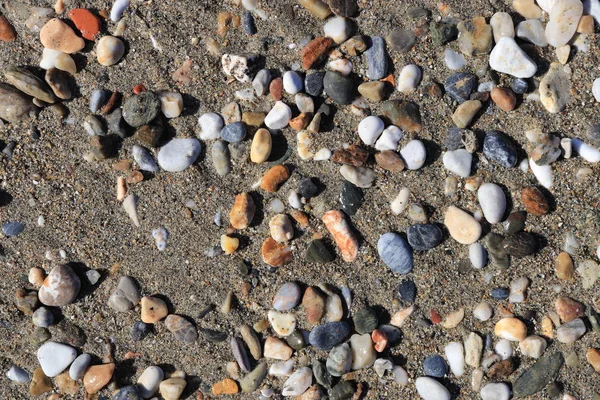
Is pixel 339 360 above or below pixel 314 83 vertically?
below

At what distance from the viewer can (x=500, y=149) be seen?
53.3 inches

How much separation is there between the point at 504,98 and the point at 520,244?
1.21ft

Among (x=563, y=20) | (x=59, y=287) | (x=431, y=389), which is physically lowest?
(x=431, y=389)

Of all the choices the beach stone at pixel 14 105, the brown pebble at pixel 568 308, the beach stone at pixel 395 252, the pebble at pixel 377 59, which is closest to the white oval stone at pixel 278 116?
the pebble at pixel 377 59

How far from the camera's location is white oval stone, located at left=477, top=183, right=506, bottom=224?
4.46ft

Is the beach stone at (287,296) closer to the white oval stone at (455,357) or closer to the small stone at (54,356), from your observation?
the white oval stone at (455,357)

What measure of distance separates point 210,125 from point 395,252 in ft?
1.89

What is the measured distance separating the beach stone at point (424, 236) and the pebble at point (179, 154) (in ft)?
1.93

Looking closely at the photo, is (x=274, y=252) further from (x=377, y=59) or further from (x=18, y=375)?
(x=18, y=375)

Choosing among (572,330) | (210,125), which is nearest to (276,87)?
(210,125)

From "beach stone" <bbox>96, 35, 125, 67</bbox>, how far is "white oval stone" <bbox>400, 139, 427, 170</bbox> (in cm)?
77

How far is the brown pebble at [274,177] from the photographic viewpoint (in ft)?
4.56

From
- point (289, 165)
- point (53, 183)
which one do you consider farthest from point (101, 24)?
point (289, 165)

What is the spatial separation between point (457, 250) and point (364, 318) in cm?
30
